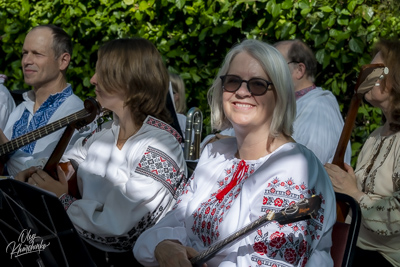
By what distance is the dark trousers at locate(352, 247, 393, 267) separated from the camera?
312 centimetres

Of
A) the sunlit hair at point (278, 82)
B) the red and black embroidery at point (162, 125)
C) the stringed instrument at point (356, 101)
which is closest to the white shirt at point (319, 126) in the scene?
the red and black embroidery at point (162, 125)

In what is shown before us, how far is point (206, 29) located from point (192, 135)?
118 cm

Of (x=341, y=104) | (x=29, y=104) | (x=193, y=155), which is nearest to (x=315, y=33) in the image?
(x=341, y=104)

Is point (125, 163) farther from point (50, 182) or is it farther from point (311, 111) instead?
point (311, 111)

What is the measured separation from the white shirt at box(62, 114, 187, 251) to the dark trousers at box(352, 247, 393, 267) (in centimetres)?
92

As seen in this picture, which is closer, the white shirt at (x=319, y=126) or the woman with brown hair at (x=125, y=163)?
the woman with brown hair at (x=125, y=163)

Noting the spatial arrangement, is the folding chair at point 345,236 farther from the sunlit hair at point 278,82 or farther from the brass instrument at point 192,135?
the brass instrument at point 192,135

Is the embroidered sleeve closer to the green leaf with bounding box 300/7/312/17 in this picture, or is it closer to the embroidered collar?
the embroidered collar

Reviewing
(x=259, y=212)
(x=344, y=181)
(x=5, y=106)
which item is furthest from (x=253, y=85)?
(x=5, y=106)

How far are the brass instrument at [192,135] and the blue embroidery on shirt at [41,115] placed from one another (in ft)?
2.90

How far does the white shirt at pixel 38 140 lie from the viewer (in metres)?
4.22

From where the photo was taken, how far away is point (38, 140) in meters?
4.52

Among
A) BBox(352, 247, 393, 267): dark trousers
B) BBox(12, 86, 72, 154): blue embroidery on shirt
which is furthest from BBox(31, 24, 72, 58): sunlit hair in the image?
BBox(352, 247, 393, 267): dark trousers

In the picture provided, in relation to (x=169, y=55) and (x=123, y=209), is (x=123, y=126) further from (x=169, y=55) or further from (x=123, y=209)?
(x=169, y=55)
